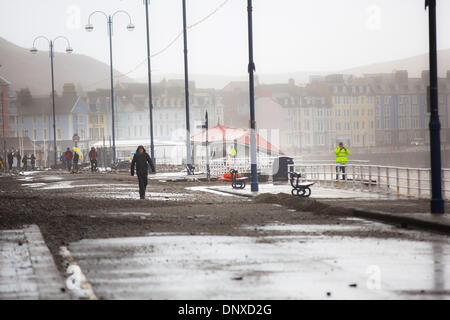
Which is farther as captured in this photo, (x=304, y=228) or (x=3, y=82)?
(x=3, y=82)

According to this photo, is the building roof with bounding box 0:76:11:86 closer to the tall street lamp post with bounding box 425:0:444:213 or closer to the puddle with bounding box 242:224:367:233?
the tall street lamp post with bounding box 425:0:444:213

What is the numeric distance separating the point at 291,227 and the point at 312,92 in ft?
559

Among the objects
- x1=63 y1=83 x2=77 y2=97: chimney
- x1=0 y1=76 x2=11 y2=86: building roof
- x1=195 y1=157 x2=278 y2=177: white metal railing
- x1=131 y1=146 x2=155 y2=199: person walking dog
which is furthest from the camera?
x1=63 y1=83 x2=77 y2=97: chimney

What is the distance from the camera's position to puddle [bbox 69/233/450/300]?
8.62 meters

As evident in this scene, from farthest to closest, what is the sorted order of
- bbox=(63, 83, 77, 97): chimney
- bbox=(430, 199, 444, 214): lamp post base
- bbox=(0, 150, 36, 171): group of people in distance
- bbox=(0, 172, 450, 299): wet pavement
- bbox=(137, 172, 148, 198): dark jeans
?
1. bbox=(63, 83, 77, 97): chimney
2. bbox=(0, 150, 36, 171): group of people in distance
3. bbox=(137, 172, 148, 198): dark jeans
4. bbox=(430, 199, 444, 214): lamp post base
5. bbox=(0, 172, 450, 299): wet pavement

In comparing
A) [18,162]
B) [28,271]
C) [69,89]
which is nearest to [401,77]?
[69,89]

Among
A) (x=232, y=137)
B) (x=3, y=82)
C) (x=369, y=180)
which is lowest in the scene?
(x=369, y=180)

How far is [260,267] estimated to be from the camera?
10453mm

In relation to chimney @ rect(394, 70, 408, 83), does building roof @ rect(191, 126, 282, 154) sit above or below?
below

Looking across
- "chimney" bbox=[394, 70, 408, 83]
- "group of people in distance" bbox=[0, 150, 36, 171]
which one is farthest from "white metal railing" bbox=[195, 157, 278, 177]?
"chimney" bbox=[394, 70, 408, 83]

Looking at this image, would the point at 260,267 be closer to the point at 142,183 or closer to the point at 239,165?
the point at 142,183
